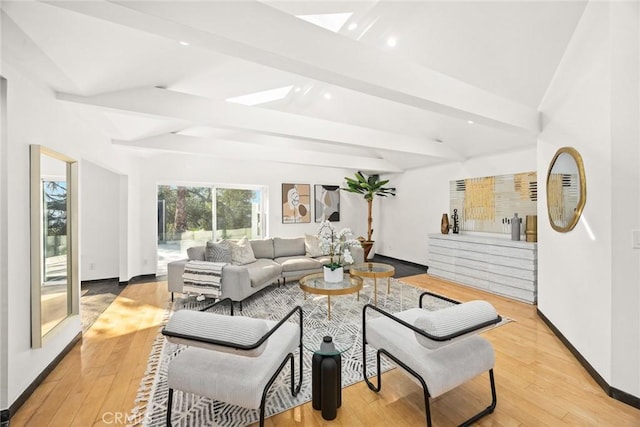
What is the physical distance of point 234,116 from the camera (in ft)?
10.5

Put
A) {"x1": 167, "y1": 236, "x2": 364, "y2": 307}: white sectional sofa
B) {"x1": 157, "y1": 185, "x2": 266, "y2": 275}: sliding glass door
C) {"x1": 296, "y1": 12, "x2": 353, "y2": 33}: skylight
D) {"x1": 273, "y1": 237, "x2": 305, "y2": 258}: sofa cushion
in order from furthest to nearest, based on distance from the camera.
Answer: {"x1": 157, "y1": 185, "x2": 266, "y2": 275}: sliding glass door
{"x1": 273, "y1": 237, "x2": 305, "y2": 258}: sofa cushion
{"x1": 167, "y1": 236, "x2": 364, "y2": 307}: white sectional sofa
{"x1": 296, "y1": 12, "x2": 353, "y2": 33}: skylight

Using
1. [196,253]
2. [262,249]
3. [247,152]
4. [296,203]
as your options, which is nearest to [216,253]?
[196,253]

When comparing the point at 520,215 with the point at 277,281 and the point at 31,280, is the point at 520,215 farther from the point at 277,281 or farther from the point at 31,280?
the point at 31,280

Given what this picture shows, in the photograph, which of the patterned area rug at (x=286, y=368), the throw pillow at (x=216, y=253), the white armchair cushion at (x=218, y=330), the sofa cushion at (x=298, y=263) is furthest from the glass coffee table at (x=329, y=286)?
the white armchair cushion at (x=218, y=330)

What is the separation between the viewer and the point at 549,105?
307cm

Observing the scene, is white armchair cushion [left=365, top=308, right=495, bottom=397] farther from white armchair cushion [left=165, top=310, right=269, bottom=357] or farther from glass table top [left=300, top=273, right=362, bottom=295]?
glass table top [left=300, top=273, right=362, bottom=295]

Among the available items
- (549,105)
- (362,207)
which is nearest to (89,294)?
(362,207)

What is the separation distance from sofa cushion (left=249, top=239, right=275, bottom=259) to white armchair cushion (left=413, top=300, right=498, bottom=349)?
12.7 feet

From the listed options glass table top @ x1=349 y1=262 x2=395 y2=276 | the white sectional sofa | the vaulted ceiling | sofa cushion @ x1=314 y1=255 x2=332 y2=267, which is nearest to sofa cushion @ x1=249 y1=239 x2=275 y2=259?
the white sectional sofa

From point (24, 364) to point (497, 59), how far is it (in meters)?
4.90

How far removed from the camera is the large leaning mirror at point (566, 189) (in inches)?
97.3

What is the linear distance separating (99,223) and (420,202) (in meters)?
6.60

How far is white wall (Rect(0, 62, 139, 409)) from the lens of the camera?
1.82 metres

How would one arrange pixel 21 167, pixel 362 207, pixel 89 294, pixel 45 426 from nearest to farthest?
1. pixel 45 426
2. pixel 21 167
3. pixel 89 294
4. pixel 362 207
